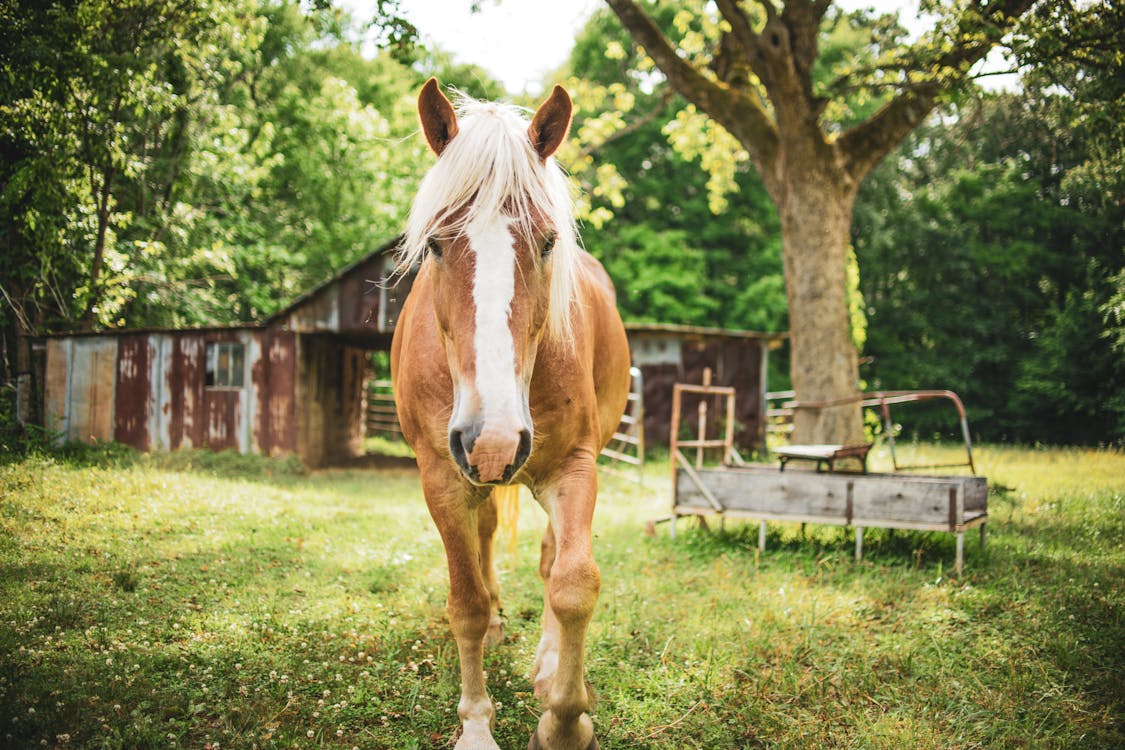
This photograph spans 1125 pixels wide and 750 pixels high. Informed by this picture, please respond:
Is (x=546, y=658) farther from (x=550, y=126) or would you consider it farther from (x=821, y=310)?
(x=821, y=310)

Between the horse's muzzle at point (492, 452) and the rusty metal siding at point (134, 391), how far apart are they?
12536 millimetres

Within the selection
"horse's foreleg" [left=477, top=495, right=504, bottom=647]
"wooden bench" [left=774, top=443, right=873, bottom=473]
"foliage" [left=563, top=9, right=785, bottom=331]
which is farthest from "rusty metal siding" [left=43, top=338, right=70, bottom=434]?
"foliage" [left=563, top=9, right=785, bottom=331]

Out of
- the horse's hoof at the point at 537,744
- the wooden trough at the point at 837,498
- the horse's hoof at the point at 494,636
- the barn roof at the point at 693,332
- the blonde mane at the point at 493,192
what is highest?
the barn roof at the point at 693,332

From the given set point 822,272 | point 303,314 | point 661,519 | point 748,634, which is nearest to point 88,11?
point 748,634

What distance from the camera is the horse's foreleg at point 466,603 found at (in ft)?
9.43

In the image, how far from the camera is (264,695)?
3146mm

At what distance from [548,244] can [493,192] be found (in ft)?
0.89

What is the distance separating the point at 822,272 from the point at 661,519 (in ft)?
12.9

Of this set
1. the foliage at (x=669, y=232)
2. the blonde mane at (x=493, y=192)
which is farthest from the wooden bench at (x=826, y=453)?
the foliage at (x=669, y=232)

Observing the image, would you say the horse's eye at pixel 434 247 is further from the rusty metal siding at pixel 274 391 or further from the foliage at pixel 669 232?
the foliage at pixel 669 232

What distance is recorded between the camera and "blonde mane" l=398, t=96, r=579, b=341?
7.86 ft

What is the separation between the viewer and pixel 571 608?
2.59 metres

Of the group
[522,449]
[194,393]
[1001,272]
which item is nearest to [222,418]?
[194,393]

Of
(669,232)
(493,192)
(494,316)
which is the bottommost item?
(494,316)
